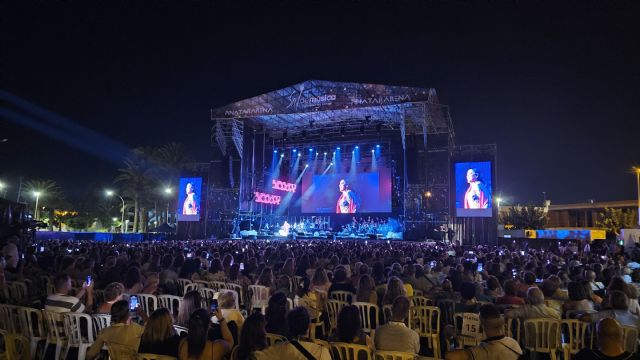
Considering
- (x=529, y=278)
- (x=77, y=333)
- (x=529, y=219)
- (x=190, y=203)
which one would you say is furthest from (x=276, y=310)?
(x=529, y=219)

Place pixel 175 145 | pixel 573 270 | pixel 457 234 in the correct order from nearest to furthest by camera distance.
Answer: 1. pixel 573 270
2. pixel 457 234
3. pixel 175 145

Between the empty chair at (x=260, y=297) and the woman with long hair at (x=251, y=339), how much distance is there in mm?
3280

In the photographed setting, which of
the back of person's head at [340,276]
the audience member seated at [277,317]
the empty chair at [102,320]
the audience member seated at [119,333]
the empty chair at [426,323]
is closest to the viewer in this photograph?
the audience member seated at [119,333]

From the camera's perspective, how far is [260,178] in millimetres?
32125

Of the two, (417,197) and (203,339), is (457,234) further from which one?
(203,339)

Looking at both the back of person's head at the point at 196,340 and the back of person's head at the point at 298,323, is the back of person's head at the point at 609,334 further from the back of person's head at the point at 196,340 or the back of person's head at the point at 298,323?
the back of person's head at the point at 196,340

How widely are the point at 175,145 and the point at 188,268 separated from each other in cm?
4014

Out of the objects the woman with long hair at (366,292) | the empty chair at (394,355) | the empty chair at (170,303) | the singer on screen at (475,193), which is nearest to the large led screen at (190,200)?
the singer on screen at (475,193)

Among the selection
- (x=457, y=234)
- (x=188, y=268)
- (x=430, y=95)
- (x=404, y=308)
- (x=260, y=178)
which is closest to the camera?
(x=404, y=308)

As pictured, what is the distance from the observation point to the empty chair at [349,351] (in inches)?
128

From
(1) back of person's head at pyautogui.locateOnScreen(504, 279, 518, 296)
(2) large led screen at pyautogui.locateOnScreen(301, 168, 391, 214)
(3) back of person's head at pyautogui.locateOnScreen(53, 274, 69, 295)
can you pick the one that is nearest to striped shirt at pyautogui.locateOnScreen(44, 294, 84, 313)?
(3) back of person's head at pyautogui.locateOnScreen(53, 274, 69, 295)

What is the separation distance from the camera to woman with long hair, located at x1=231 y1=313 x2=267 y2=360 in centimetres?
316

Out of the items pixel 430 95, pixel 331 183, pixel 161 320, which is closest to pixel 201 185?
pixel 331 183

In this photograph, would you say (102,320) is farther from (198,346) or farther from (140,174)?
(140,174)
